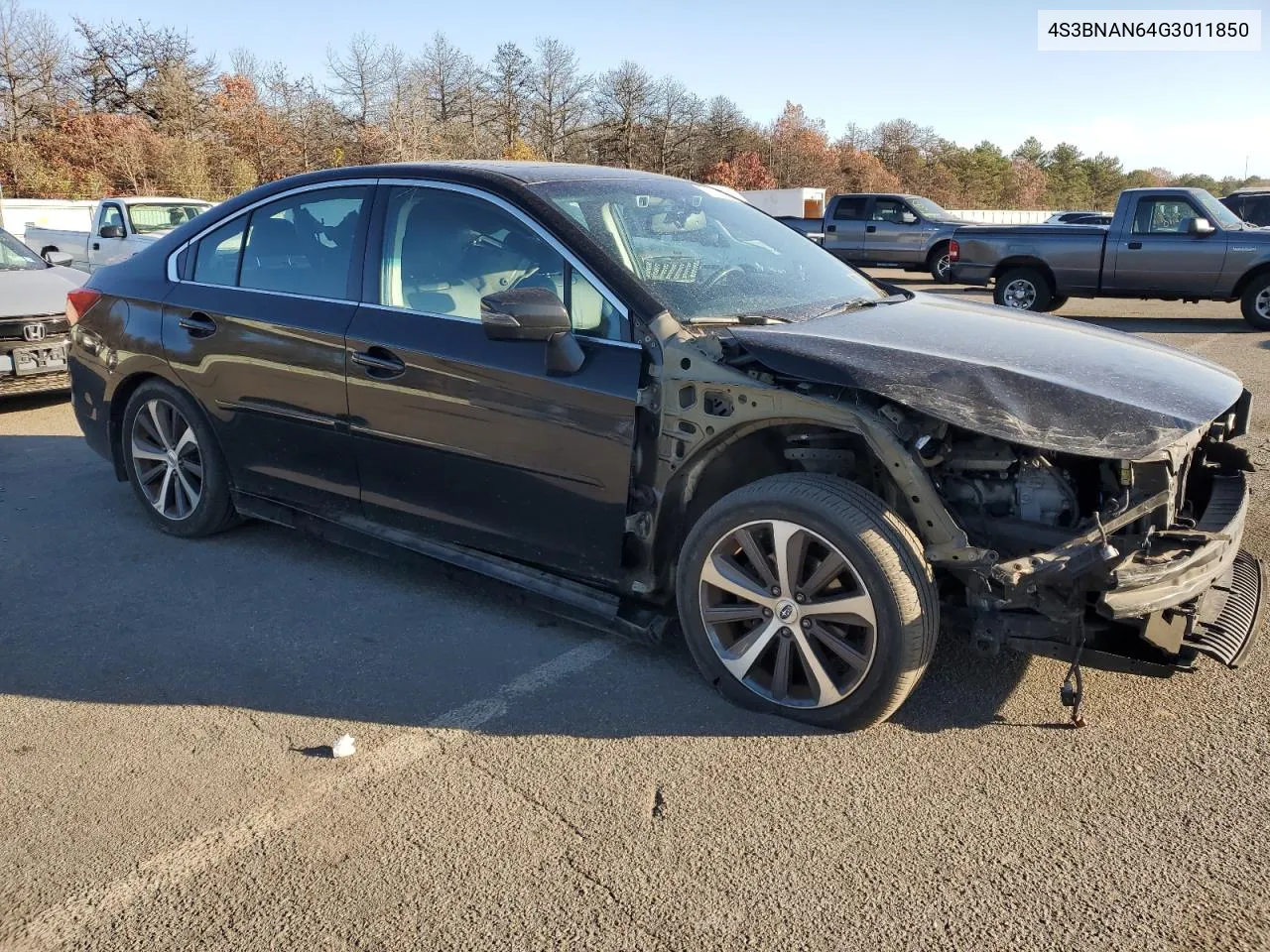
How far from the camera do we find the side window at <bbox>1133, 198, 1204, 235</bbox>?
45.3 ft

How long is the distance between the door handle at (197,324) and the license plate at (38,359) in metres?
4.02

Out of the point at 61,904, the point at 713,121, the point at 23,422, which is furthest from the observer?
the point at 713,121

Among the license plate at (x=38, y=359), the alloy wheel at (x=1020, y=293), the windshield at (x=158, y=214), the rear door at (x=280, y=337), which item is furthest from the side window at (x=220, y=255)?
the alloy wheel at (x=1020, y=293)

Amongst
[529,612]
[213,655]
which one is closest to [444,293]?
[529,612]

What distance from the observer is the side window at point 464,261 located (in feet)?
12.1

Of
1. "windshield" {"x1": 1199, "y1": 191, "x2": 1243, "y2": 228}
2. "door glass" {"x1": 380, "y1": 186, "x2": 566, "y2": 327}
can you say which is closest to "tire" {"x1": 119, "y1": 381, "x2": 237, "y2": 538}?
"door glass" {"x1": 380, "y1": 186, "x2": 566, "y2": 327}

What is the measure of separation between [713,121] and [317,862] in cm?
5343

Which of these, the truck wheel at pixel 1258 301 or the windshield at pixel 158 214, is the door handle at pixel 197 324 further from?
the truck wheel at pixel 1258 301

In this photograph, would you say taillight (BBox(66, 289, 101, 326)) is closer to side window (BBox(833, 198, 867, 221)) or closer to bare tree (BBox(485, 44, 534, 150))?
side window (BBox(833, 198, 867, 221))

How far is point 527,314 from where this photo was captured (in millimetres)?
3531

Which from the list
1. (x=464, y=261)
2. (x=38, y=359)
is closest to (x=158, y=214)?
(x=38, y=359)

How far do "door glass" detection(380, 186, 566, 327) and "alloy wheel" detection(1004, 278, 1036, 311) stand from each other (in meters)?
12.5

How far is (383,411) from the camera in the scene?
163 inches

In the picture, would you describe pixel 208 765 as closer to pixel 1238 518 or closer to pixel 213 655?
pixel 213 655
